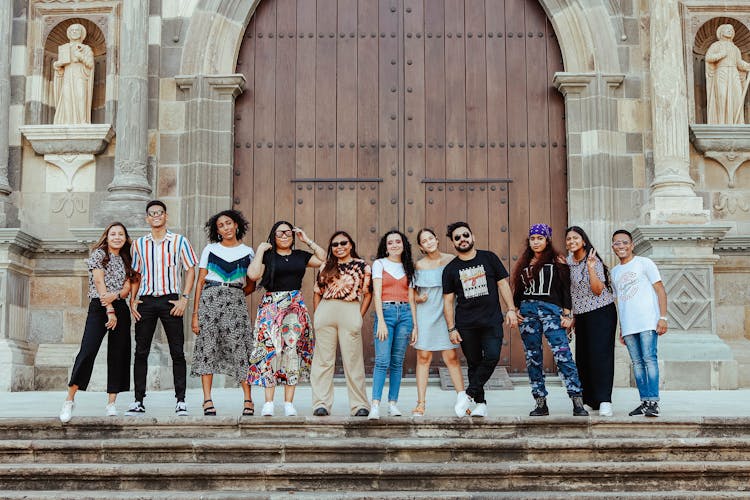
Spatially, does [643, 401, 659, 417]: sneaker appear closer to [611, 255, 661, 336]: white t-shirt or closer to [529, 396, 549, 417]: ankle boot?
[611, 255, 661, 336]: white t-shirt

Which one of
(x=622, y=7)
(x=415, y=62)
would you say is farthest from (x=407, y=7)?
(x=622, y=7)

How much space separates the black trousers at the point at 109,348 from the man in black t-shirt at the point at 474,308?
94.6 inches

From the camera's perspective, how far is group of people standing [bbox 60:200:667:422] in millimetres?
7008

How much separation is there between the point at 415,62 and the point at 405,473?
639cm

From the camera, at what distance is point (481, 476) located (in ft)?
19.2

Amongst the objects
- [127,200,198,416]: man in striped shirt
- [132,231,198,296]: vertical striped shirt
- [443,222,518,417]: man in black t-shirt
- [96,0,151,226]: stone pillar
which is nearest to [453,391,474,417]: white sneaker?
[443,222,518,417]: man in black t-shirt

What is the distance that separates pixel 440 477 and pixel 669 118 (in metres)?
5.96

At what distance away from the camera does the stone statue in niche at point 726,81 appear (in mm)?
10719

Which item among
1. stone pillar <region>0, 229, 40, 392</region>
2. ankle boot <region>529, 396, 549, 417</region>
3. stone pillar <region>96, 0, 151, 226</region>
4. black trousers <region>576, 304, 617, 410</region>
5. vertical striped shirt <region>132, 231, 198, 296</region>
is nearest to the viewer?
ankle boot <region>529, 396, 549, 417</region>

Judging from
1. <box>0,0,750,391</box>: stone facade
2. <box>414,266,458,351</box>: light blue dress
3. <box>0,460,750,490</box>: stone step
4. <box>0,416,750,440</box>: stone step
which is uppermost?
<box>0,0,750,391</box>: stone facade

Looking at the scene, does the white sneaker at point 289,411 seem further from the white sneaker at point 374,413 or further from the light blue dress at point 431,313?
the light blue dress at point 431,313

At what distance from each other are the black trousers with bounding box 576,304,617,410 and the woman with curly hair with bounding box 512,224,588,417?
240mm

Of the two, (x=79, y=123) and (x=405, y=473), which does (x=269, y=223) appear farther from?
(x=405, y=473)

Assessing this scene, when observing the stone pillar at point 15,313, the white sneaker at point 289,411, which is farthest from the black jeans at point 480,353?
the stone pillar at point 15,313
